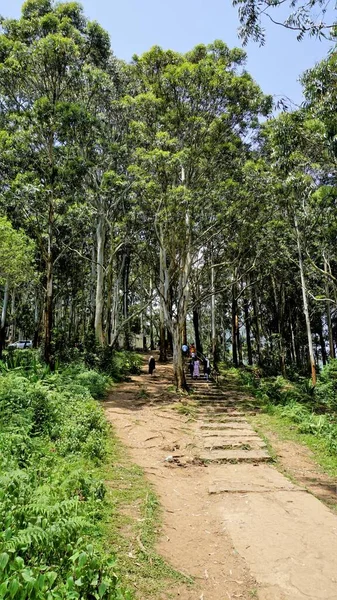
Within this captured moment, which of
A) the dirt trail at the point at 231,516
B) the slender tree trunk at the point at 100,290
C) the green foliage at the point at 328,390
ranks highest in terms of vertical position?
the slender tree trunk at the point at 100,290

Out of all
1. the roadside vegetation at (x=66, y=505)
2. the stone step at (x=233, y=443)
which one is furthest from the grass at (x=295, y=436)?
the roadside vegetation at (x=66, y=505)

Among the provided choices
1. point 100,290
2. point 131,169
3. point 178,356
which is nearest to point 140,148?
point 131,169

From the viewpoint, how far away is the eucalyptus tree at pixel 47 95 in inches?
615

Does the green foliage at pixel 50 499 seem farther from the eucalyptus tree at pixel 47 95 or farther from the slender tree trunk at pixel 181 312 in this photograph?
the eucalyptus tree at pixel 47 95

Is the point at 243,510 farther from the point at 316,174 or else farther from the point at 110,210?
the point at 316,174

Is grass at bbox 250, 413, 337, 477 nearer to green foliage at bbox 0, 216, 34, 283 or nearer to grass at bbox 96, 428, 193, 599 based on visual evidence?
grass at bbox 96, 428, 193, 599

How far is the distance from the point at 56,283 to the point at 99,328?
1192cm

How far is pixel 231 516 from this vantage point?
6070 millimetres

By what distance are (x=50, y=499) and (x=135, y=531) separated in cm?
135

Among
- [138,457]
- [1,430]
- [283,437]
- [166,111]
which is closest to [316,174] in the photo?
[166,111]

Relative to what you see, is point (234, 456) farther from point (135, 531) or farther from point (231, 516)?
point (135, 531)

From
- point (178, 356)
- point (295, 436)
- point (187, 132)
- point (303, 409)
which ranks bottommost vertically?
point (295, 436)

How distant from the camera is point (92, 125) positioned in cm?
1708

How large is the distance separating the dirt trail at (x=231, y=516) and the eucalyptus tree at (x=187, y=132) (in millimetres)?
6497
